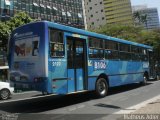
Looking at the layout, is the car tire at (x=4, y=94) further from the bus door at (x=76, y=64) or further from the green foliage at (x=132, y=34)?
the green foliage at (x=132, y=34)

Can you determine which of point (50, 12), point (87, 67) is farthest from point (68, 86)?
point (50, 12)

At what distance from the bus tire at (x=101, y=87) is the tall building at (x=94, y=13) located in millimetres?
97718

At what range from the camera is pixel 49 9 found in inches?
2398

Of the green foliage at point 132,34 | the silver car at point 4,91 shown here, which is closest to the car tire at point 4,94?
the silver car at point 4,91

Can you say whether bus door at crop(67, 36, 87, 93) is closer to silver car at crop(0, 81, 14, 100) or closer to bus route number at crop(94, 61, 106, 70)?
bus route number at crop(94, 61, 106, 70)

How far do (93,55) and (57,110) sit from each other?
3813 mm

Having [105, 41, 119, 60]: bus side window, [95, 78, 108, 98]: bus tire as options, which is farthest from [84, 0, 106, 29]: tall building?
[95, 78, 108, 98]: bus tire

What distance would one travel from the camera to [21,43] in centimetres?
1182

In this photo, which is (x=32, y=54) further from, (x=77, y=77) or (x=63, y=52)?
(x=77, y=77)

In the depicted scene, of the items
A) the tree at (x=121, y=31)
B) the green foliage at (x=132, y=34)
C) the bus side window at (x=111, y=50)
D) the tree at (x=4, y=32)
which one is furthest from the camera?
the tree at (x=121, y=31)

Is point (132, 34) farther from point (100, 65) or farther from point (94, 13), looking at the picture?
point (94, 13)

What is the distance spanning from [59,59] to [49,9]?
51.1 m

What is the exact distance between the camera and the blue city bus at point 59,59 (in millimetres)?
10805

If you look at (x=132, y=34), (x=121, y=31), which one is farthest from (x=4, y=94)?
(x=132, y=34)
